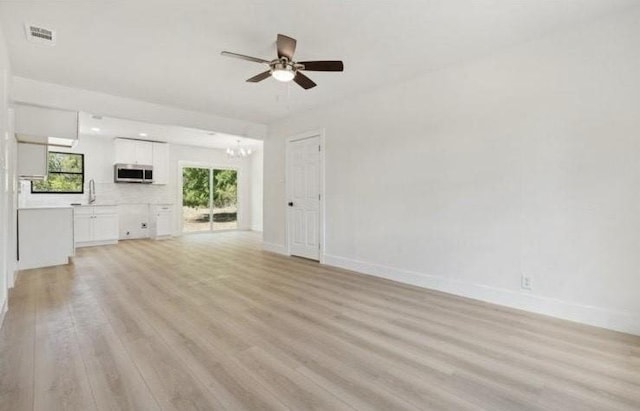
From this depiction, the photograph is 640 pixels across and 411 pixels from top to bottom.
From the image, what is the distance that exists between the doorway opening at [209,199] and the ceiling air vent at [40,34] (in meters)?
6.22

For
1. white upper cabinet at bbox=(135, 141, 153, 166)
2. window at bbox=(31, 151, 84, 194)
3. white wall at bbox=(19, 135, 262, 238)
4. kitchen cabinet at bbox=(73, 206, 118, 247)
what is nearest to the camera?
kitchen cabinet at bbox=(73, 206, 118, 247)

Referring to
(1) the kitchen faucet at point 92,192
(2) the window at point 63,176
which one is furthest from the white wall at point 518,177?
(2) the window at point 63,176

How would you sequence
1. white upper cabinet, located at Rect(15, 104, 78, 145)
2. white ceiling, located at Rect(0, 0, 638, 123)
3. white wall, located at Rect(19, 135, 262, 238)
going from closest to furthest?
white ceiling, located at Rect(0, 0, 638, 123) → white upper cabinet, located at Rect(15, 104, 78, 145) → white wall, located at Rect(19, 135, 262, 238)

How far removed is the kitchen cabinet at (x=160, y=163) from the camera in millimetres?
8273

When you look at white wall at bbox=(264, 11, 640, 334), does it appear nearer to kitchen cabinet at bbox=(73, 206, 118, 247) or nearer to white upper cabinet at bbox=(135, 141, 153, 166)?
kitchen cabinet at bbox=(73, 206, 118, 247)

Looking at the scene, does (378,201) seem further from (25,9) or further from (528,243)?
(25,9)

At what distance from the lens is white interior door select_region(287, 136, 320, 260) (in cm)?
539

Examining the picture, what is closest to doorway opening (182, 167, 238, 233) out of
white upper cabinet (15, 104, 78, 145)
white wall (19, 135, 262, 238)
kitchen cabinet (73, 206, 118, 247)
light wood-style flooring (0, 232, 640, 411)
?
white wall (19, 135, 262, 238)

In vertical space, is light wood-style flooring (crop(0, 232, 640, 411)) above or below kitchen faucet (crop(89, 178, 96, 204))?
below

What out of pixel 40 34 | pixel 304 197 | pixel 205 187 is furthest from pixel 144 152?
pixel 40 34

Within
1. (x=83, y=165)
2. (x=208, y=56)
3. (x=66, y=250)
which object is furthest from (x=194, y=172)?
(x=208, y=56)

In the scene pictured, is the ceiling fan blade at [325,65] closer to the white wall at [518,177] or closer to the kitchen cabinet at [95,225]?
the white wall at [518,177]

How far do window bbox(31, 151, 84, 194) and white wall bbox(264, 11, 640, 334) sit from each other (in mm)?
6917

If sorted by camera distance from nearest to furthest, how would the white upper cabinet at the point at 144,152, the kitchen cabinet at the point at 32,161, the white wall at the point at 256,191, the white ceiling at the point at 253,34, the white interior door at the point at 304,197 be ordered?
the white ceiling at the point at 253,34, the kitchen cabinet at the point at 32,161, the white interior door at the point at 304,197, the white upper cabinet at the point at 144,152, the white wall at the point at 256,191
